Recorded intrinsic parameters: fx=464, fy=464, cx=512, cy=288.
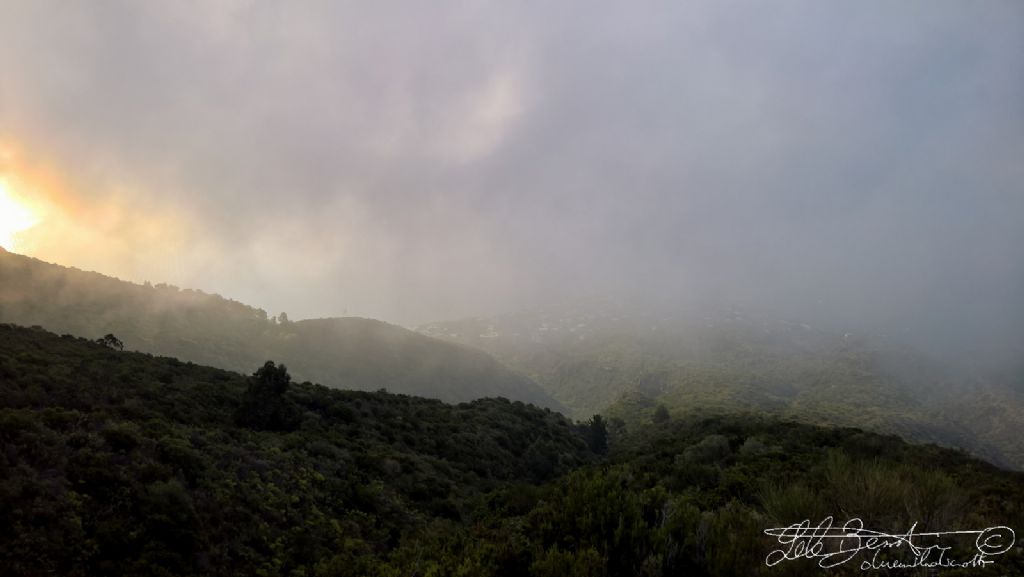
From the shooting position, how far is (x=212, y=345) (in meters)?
147

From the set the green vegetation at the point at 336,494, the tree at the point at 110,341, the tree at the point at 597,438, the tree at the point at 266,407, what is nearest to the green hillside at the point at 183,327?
the tree at the point at 110,341

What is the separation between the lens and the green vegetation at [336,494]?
8.62 meters

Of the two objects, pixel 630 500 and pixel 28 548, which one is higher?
pixel 630 500

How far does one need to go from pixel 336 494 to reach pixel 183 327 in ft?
559

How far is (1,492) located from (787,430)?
42.1 metres

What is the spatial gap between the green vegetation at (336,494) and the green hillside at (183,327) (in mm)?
124919

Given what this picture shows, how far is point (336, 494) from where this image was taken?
2038 cm

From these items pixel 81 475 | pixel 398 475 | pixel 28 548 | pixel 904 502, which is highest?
pixel 904 502

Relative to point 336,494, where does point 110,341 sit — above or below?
above

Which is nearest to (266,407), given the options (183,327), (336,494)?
(336,494)

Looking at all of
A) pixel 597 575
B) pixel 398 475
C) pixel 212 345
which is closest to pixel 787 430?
pixel 398 475

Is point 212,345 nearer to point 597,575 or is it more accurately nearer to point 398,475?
point 398,475

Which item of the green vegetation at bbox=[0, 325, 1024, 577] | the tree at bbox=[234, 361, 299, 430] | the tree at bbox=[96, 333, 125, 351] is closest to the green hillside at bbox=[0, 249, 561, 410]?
the tree at bbox=[96, 333, 125, 351]

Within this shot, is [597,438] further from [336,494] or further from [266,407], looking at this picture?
[336,494]
